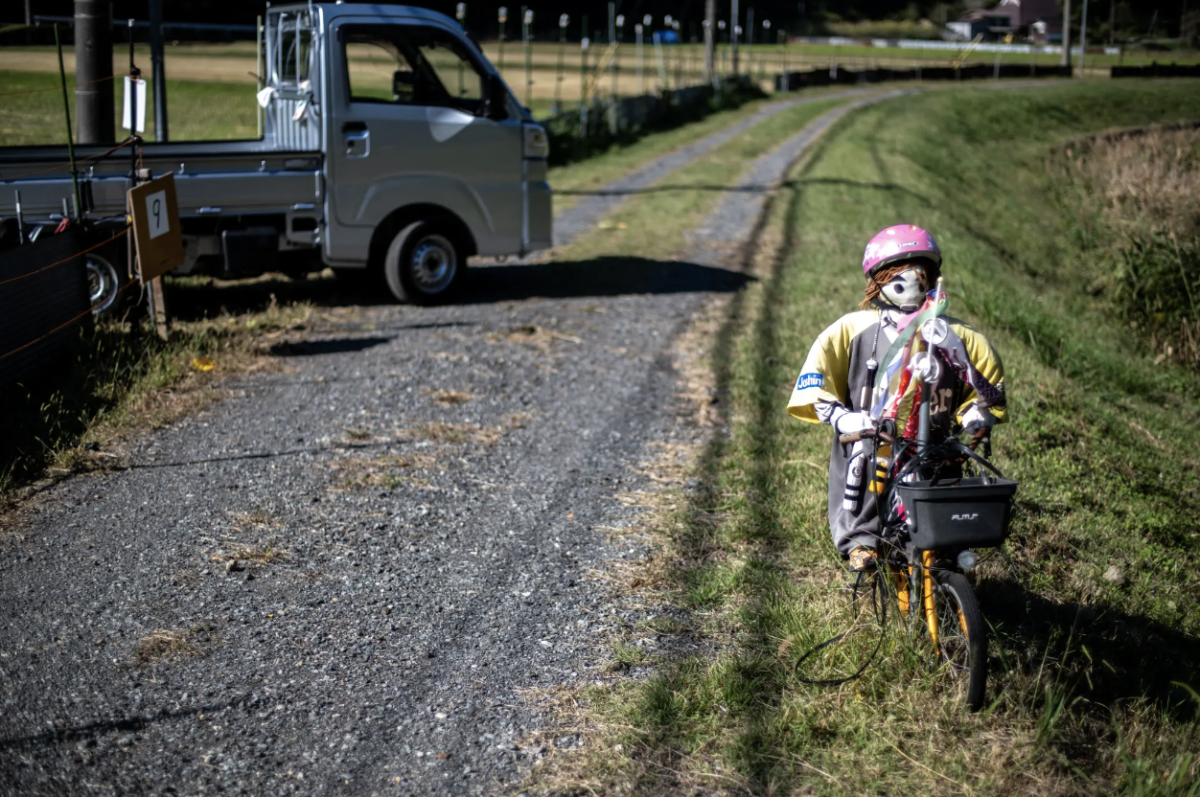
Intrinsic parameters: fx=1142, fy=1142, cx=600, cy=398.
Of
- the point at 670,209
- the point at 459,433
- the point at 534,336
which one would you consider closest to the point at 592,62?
the point at 670,209

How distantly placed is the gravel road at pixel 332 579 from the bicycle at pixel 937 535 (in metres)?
1.12

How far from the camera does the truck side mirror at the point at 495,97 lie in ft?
31.4

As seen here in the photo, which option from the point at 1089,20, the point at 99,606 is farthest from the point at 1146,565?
the point at 1089,20

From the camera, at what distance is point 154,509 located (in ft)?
18.0

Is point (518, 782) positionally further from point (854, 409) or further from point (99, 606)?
point (99, 606)

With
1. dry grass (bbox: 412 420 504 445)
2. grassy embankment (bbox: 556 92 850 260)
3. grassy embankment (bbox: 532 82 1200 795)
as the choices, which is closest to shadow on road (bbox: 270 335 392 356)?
dry grass (bbox: 412 420 504 445)

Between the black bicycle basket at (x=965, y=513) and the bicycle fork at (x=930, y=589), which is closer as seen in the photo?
the black bicycle basket at (x=965, y=513)

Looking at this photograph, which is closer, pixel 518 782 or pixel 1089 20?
pixel 518 782

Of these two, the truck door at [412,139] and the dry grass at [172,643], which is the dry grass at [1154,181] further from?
the dry grass at [172,643]

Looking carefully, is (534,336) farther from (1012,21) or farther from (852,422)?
(1012,21)

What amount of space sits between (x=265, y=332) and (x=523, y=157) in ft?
8.93

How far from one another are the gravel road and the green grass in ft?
15.4

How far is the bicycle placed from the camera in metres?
3.42

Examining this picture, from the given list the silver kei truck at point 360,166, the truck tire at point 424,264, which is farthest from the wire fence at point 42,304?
the truck tire at point 424,264
